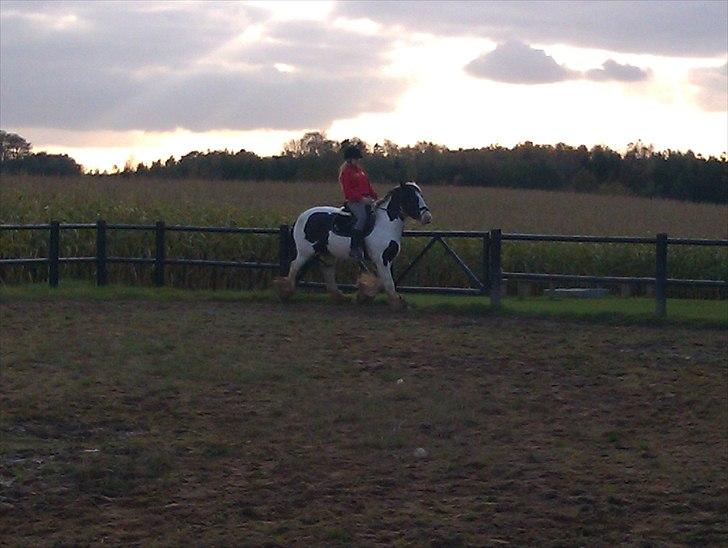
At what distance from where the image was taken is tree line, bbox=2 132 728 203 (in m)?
50.4

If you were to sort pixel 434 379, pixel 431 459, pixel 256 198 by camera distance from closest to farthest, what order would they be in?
pixel 431 459 < pixel 434 379 < pixel 256 198

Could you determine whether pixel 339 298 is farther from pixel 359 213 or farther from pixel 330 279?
pixel 359 213

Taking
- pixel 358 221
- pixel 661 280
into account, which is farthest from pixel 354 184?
pixel 661 280

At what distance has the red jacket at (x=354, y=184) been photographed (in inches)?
647

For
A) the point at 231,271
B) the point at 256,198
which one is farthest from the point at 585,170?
the point at 231,271

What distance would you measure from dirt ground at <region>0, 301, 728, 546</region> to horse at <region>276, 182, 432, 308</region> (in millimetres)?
2049

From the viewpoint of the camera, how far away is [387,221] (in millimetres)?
16391

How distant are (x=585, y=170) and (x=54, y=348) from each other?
153 feet

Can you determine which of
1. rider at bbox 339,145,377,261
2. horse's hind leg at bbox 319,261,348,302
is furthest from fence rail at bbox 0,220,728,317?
rider at bbox 339,145,377,261

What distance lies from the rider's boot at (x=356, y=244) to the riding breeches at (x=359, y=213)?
76 millimetres

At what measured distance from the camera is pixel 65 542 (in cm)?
689

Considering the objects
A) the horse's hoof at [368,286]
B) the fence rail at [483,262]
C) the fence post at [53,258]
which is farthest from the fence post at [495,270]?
the fence post at [53,258]

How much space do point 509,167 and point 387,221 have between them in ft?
131

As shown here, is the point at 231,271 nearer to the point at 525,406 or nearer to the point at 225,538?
the point at 525,406
